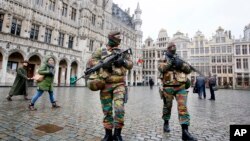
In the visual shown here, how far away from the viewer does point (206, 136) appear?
312 centimetres

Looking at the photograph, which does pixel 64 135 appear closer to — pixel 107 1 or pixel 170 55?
pixel 170 55

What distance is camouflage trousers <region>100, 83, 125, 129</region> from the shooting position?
8.32ft

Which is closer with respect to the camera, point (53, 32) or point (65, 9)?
point (53, 32)

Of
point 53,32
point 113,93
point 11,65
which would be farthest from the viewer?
point 53,32

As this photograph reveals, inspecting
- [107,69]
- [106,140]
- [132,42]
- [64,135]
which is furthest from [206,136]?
[132,42]

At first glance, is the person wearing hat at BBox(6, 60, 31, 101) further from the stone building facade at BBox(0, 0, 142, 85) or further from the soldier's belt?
the stone building facade at BBox(0, 0, 142, 85)

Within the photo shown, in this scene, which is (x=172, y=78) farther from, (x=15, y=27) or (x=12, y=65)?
(x=15, y=27)

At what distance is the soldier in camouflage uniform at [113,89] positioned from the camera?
8.41 feet

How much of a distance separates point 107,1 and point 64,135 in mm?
34138

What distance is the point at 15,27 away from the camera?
61.4 feet

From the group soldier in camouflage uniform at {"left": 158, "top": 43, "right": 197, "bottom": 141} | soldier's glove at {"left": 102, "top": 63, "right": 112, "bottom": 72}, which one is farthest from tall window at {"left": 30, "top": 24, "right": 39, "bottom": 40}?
soldier in camouflage uniform at {"left": 158, "top": 43, "right": 197, "bottom": 141}

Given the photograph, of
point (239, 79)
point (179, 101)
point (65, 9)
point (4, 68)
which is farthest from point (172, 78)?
point (239, 79)

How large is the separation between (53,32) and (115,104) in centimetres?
2384

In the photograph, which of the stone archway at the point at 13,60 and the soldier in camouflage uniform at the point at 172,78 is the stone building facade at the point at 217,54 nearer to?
the stone archway at the point at 13,60
